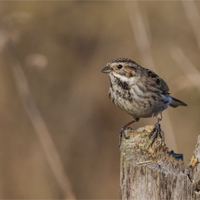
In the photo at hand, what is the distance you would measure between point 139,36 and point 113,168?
11.8 ft

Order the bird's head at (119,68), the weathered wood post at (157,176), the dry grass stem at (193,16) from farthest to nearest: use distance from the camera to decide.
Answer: the dry grass stem at (193,16), the bird's head at (119,68), the weathered wood post at (157,176)

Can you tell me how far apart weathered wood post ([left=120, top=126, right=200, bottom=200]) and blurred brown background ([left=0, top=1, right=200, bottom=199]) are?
416 centimetres

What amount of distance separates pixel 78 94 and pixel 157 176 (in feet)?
16.2

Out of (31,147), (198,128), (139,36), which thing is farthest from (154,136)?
(198,128)

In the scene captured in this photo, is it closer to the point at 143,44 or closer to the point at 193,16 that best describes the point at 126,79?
the point at 143,44

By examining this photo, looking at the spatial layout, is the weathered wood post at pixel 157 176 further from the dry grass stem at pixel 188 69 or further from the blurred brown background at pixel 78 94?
the blurred brown background at pixel 78 94

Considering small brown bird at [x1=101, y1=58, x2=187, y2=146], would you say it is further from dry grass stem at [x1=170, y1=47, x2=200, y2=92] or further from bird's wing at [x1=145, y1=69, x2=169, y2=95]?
dry grass stem at [x1=170, y1=47, x2=200, y2=92]

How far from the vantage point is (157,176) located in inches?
86.8

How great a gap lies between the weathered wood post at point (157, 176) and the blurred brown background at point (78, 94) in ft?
13.6

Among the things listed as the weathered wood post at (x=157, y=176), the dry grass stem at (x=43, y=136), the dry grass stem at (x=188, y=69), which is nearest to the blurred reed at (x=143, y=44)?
the dry grass stem at (x=188, y=69)

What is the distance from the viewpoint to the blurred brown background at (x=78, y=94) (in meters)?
6.59

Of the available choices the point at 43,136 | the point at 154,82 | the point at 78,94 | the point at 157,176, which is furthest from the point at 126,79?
the point at 78,94

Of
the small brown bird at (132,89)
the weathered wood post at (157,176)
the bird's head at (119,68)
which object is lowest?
the weathered wood post at (157,176)

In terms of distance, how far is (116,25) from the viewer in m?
7.43
